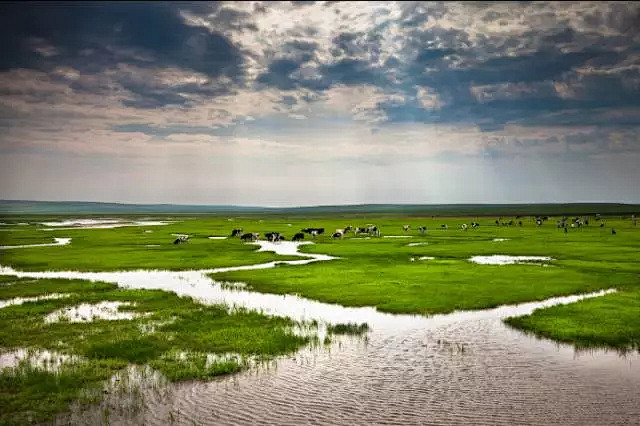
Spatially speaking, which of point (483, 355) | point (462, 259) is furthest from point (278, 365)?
point (462, 259)

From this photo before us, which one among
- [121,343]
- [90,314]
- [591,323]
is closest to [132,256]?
[90,314]

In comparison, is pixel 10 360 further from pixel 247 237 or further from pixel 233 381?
pixel 247 237

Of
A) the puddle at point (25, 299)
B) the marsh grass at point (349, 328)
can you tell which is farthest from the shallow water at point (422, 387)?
the puddle at point (25, 299)

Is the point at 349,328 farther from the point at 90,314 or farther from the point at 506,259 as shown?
the point at 506,259

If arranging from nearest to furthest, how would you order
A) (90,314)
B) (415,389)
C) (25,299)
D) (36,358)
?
(415,389), (36,358), (90,314), (25,299)

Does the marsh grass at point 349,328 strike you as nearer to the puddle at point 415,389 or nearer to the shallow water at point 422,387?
the shallow water at point 422,387
